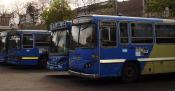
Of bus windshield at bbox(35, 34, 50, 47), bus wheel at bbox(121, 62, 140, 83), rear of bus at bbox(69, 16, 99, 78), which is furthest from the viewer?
bus windshield at bbox(35, 34, 50, 47)

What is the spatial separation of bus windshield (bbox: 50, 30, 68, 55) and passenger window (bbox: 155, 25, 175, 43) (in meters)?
4.18

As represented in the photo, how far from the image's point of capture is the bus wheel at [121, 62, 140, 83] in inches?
650

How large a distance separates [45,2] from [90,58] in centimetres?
4709

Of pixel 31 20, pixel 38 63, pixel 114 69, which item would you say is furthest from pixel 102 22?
pixel 31 20

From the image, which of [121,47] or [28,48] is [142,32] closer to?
[121,47]

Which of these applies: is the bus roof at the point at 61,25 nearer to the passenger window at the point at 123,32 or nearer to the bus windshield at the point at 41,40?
the passenger window at the point at 123,32

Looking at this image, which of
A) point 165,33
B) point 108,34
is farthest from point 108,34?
point 165,33

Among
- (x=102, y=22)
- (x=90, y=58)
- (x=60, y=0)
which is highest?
(x=60, y=0)

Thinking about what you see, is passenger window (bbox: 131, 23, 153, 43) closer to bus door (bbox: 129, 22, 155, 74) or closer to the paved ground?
bus door (bbox: 129, 22, 155, 74)

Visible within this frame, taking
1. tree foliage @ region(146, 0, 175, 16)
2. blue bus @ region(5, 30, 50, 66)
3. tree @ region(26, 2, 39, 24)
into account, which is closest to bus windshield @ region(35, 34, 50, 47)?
blue bus @ region(5, 30, 50, 66)

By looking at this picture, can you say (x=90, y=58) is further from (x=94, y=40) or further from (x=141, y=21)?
(x=141, y=21)

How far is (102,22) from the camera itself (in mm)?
15656

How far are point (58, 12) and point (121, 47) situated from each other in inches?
1173

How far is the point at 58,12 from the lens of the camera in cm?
4531
